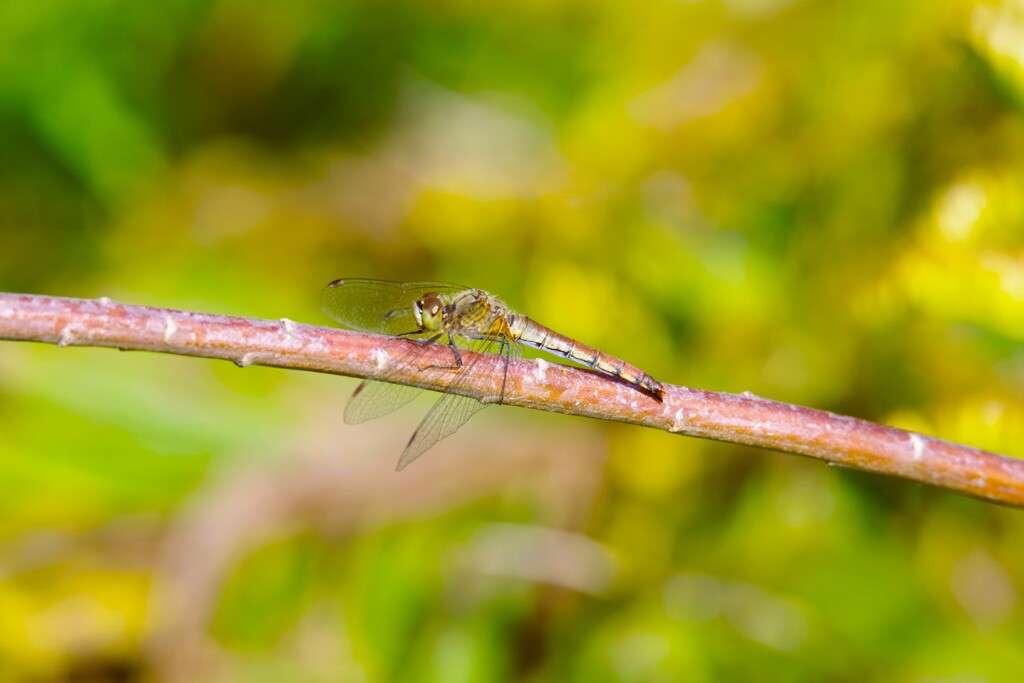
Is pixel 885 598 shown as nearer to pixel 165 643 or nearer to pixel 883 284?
pixel 883 284

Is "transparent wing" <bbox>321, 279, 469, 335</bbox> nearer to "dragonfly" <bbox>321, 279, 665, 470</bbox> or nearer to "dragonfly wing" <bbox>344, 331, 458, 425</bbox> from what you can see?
"dragonfly" <bbox>321, 279, 665, 470</bbox>

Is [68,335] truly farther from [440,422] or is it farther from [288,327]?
[440,422]

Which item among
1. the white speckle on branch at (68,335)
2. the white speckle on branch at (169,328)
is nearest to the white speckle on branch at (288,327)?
the white speckle on branch at (169,328)

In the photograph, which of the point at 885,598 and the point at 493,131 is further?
the point at 493,131

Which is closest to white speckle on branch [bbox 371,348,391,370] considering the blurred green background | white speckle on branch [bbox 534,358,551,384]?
white speckle on branch [bbox 534,358,551,384]

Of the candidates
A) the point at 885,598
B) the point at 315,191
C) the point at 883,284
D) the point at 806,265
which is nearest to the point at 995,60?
the point at 883,284

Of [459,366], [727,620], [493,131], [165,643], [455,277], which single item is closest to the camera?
[459,366]

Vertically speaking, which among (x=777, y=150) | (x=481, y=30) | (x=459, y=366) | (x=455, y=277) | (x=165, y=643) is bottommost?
(x=165, y=643)
